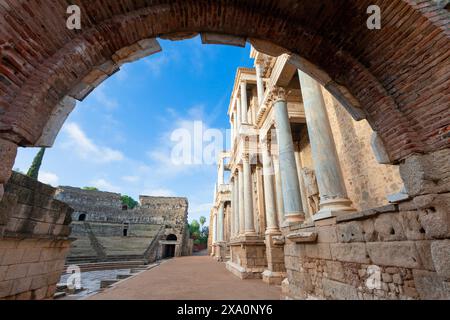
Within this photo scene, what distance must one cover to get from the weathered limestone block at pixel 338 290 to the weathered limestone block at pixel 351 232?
2.69 feet

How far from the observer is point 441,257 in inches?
82.4

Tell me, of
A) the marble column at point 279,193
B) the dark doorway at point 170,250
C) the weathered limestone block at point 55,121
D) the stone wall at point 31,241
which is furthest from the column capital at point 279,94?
the dark doorway at point 170,250

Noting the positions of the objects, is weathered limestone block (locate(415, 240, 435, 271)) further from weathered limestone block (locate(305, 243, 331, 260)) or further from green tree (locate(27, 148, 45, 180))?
green tree (locate(27, 148, 45, 180))

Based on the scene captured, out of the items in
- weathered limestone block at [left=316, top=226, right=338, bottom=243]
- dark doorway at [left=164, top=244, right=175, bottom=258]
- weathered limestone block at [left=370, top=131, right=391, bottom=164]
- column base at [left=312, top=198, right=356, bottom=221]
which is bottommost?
dark doorway at [left=164, top=244, right=175, bottom=258]

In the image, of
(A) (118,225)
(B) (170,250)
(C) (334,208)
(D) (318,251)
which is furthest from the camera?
(B) (170,250)

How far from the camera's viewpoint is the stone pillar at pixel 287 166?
6.83m

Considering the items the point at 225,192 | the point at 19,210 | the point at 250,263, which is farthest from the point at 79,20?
the point at 225,192

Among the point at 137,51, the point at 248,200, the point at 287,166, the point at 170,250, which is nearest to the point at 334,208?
the point at 287,166

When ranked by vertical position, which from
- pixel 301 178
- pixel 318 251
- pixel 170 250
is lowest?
pixel 170 250

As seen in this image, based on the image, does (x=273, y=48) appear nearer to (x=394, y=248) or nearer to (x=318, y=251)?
(x=394, y=248)

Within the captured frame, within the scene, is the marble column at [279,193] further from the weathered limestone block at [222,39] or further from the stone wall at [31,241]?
the stone wall at [31,241]

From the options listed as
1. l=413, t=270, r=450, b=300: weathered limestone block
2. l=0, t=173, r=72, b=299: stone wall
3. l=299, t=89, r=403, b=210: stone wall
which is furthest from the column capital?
l=0, t=173, r=72, b=299: stone wall

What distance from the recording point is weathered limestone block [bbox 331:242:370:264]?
10.9 feet

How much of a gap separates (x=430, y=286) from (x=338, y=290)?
194 centimetres
